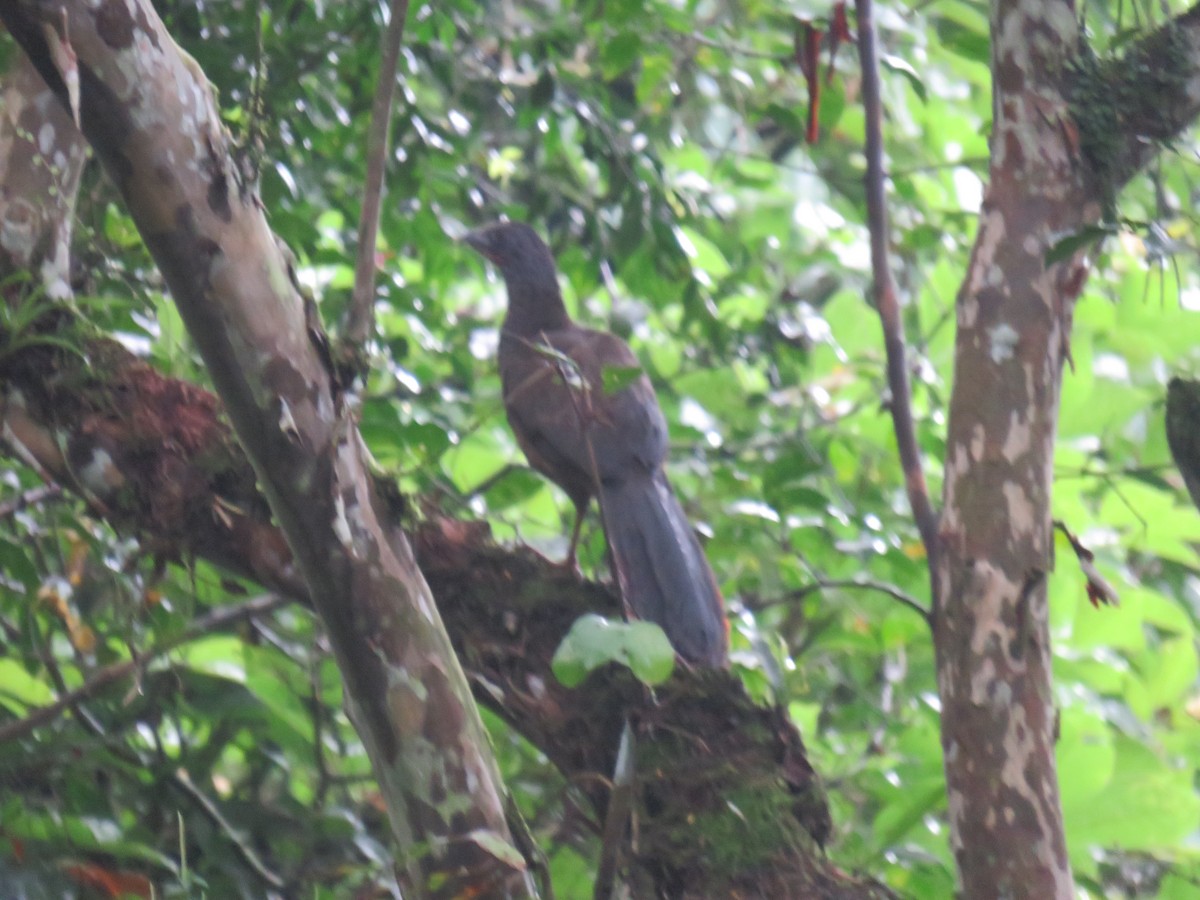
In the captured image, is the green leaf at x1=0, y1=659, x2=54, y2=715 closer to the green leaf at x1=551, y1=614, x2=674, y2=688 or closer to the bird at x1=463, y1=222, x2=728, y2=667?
the bird at x1=463, y1=222, x2=728, y2=667

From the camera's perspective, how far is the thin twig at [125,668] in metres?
2.47

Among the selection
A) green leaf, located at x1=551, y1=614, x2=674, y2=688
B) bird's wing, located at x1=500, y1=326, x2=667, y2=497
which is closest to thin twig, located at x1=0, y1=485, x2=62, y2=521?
bird's wing, located at x1=500, y1=326, x2=667, y2=497

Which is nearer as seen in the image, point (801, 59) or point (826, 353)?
point (801, 59)

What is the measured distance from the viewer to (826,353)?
3.74 meters

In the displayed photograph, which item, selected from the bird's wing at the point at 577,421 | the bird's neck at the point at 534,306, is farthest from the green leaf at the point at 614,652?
the bird's neck at the point at 534,306

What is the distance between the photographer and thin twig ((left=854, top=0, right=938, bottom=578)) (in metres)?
2.37

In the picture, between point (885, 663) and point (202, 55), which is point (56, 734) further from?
point (885, 663)

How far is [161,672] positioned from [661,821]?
1161 mm

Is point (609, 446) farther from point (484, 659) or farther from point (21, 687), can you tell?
point (21, 687)

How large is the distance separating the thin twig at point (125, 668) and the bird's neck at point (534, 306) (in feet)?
5.58

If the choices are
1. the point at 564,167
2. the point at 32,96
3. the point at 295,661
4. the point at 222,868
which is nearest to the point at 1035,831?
the point at 222,868

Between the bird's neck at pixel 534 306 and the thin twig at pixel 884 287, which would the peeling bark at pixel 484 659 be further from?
the bird's neck at pixel 534 306

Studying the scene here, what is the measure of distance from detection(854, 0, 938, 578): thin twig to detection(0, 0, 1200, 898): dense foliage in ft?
0.66

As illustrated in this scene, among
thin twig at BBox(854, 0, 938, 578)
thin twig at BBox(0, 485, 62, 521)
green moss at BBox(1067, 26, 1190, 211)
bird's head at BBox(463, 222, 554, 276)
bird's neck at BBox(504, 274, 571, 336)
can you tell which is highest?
green moss at BBox(1067, 26, 1190, 211)
